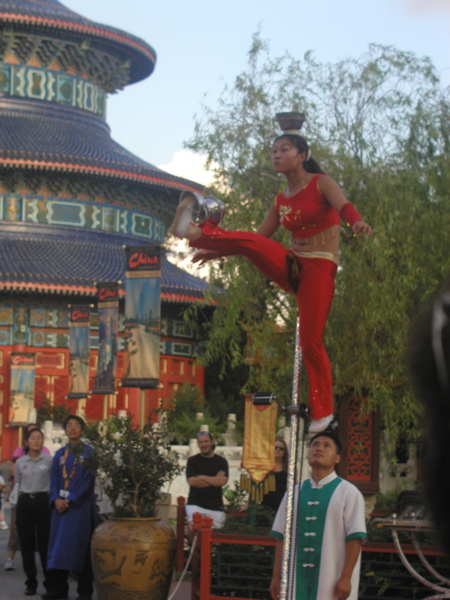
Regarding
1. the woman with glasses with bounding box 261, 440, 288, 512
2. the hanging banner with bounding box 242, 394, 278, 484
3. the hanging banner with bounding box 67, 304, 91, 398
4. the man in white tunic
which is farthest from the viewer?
the hanging banner with bounding box 67, 304, 91, 398

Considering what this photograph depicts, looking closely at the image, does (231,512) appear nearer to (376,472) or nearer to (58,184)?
(376,472)

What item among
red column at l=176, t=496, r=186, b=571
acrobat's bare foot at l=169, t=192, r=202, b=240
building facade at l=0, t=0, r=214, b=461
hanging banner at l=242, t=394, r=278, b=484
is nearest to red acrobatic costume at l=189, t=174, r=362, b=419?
acrobat's bare foot at l=169, t=192, r=202, b=240

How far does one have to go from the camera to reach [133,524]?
8.77 m

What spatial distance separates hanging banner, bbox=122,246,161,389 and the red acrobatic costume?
34.5 ft

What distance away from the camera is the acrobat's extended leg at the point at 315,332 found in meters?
5.57

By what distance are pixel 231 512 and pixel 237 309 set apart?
6560mm

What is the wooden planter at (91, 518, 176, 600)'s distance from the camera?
849cm

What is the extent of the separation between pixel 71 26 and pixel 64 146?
379 cm

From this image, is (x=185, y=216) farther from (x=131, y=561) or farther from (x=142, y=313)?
(x=142, y=313)

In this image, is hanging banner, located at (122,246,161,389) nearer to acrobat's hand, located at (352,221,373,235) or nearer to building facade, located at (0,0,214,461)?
building facade, located at (0,0,214,461)

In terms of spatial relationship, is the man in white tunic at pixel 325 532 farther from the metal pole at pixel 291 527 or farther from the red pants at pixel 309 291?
the red pants at pixel 309 291

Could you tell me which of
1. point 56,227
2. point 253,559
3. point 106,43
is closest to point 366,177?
point 253,559

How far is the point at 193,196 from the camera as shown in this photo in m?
5.20

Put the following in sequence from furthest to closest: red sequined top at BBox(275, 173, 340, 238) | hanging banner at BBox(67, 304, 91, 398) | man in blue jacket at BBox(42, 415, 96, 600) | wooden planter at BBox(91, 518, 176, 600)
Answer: hanging banner at BBox(67, 304, 91, 398) < man in blue jacket at BBox(42, 415, 96, 600) < wooden planter at BBox(91, 518, 176, 600) < red sequined top at BBox(275, 173, 340, 238)
